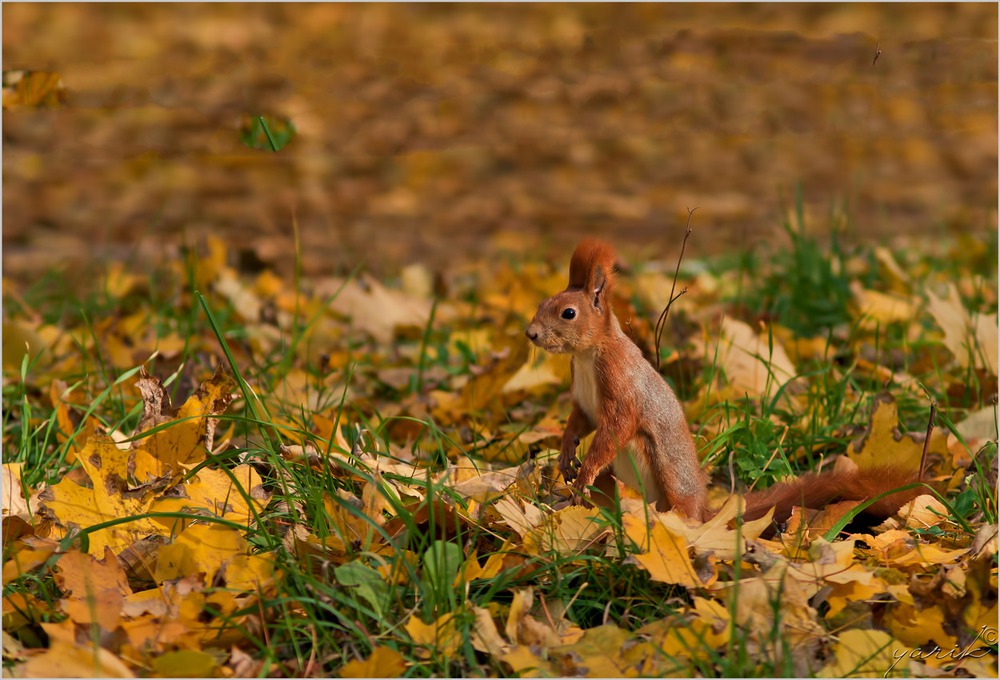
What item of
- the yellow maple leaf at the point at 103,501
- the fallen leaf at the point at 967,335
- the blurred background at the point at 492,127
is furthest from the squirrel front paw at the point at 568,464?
the blurred background at the point at 492,127

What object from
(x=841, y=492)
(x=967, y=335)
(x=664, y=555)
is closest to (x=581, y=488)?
(x=664, y=555)

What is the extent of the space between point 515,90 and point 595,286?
138 inches

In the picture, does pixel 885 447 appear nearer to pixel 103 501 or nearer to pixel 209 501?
pixel 209 501

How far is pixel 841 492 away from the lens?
1869mm

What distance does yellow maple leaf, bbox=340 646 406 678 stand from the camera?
1.40 m

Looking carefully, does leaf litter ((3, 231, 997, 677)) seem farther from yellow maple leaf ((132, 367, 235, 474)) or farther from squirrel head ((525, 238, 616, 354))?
squirrel head ((525, 238, 616, 354))

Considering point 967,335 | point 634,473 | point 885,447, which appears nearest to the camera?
point 634,473

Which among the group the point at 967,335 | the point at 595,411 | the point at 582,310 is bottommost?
the point at 967,335

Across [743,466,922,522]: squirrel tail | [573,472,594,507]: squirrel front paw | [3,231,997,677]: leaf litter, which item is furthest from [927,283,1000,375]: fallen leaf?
[573,472,594,507]: squirrel front paw

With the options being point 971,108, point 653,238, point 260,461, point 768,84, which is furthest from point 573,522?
point 971,108

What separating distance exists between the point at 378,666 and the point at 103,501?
2.03 ft

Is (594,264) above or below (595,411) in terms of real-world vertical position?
above

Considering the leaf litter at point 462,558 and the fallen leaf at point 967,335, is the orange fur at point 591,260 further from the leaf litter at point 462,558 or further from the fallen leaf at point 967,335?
the fallen leaf at point 967,335

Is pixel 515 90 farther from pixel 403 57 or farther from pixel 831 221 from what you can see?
pixel 831 221
